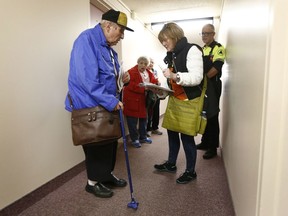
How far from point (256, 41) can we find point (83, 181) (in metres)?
1.69

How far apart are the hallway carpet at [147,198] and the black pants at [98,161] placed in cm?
17

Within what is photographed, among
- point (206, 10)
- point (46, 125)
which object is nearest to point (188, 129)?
point (46, 125)

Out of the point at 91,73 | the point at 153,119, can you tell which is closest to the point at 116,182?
the point at 91,73

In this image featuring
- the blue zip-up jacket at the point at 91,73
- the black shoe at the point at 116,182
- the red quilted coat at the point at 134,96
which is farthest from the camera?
the red quilted coat at the point at 134,96

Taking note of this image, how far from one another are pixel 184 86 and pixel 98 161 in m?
0.86

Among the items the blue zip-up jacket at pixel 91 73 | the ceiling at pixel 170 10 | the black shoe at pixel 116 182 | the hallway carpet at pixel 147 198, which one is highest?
the ceiling at pixel 170 10

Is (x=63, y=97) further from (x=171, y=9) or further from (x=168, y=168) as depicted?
(x=171, y=9)

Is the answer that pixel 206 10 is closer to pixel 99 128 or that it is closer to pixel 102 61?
pixel 102 61

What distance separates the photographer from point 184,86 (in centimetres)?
172

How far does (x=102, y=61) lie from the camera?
1.51m

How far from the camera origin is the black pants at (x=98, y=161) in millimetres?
1602

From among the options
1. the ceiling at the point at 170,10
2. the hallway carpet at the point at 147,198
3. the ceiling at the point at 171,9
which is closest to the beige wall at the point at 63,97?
the hallway carpet at the point at 147,198

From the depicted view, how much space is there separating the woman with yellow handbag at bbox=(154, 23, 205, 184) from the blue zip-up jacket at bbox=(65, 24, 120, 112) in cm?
45

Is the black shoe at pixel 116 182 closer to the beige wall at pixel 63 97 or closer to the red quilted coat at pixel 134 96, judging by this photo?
the beige wall at pixel 63 97
